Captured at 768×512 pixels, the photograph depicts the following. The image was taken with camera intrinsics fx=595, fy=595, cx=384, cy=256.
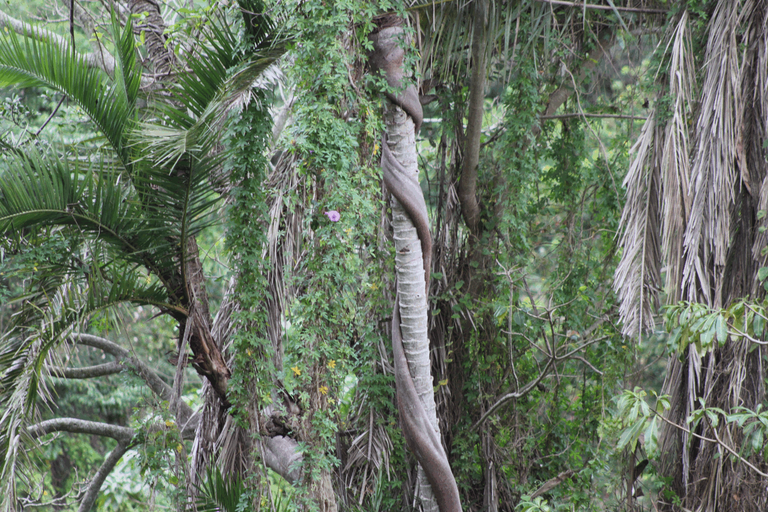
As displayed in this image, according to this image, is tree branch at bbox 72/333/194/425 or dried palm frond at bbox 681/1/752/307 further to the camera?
tree branch at bbox 72/333/194/425

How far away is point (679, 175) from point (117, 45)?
260 centimetres

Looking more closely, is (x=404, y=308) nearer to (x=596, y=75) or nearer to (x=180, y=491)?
(x=180, y=491)

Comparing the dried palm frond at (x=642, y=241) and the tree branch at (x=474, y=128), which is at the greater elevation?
the tree branch at (x=474, y=128)

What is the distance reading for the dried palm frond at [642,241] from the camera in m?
2.82

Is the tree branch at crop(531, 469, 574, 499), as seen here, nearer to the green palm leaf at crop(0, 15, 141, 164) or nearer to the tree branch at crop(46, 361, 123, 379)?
the green palm leaf at crop(0, 15, 141, 164)

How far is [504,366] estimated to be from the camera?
3596mm

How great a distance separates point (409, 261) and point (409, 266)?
0.02m

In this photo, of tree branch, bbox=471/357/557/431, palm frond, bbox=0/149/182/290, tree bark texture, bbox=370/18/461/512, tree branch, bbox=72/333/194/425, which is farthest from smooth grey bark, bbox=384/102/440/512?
tree branch, bbox=72/333/194/425

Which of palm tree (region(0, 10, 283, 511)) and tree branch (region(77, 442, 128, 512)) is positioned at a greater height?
palm tree (region(0, 10, 283, 511))

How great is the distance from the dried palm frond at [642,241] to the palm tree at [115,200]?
6.13 ft

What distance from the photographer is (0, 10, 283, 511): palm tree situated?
94.3 inches

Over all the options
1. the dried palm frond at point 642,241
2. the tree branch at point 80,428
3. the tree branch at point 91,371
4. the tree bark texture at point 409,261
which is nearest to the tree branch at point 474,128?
the tree bark texture at point 409,261

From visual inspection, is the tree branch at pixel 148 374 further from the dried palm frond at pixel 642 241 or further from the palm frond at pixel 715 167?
the palm frond at pixel 715 167

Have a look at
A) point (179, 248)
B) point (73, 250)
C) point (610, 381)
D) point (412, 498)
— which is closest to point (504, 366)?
point (610, 381)
